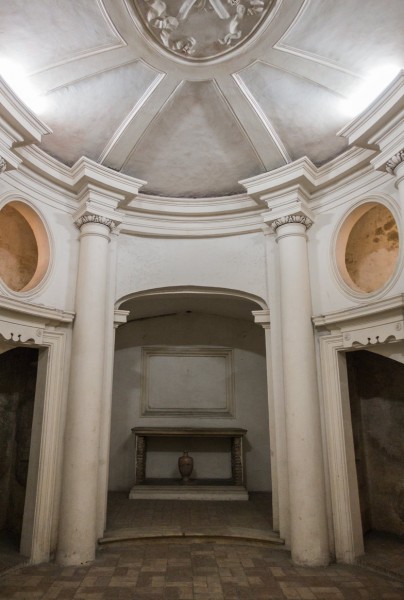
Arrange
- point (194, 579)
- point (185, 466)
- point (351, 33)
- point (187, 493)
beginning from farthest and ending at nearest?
point (185, 466), point (187, 493), point (351, 33), point (194, 579)

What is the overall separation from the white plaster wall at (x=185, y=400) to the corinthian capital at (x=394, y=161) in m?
5.04

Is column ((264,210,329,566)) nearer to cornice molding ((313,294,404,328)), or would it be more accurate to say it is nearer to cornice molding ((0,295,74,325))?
cornice molding ((313,294,404,328))

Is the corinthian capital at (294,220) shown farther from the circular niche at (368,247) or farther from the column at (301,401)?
the circular niche at (368,247)

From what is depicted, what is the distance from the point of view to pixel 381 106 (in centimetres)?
477

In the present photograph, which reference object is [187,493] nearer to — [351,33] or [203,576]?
[203,576]

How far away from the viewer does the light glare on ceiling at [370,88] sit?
498 centimetres

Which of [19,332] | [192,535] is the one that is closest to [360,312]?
[192,535]

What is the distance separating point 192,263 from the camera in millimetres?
6891

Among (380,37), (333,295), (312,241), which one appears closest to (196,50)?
(380,37)

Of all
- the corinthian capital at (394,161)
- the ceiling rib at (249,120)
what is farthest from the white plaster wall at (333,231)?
the ceiling rib at (249,120)

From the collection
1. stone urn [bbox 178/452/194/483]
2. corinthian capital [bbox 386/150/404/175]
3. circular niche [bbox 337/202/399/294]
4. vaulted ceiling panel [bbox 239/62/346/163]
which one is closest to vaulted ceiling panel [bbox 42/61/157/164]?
vaulted ceiling panel [bbox 239/62/346/163]

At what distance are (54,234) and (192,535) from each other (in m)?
4.57

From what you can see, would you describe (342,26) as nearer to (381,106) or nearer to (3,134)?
(381,106)

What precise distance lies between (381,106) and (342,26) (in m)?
0.99
